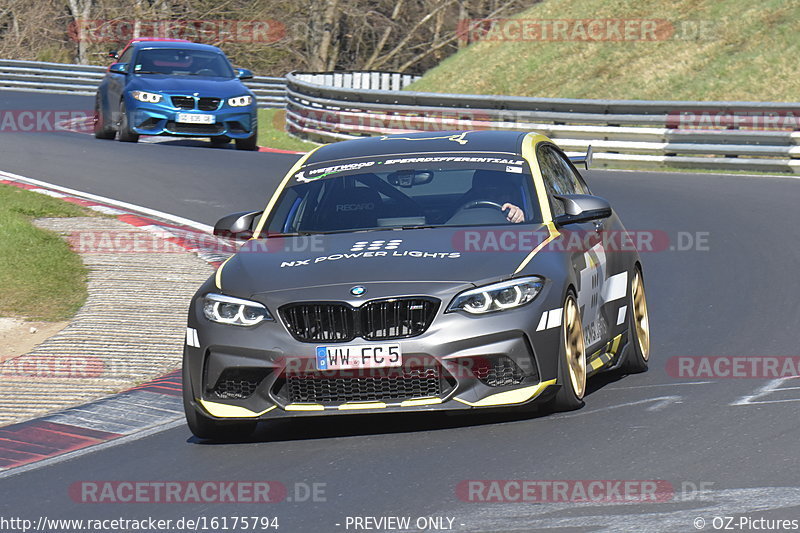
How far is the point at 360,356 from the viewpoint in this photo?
6922mm

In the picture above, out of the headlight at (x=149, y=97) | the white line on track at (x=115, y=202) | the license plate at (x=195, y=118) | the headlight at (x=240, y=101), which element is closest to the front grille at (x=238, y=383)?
the white line on track at (x=115, y=202)

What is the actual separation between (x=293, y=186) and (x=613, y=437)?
276 centimetres

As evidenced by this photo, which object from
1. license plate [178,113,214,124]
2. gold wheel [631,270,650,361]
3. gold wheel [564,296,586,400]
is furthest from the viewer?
license plate [178,113,214,124]

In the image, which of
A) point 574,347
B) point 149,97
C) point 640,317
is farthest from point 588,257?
point 149,97

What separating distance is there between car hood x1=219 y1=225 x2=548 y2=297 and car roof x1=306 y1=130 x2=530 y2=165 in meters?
0.83

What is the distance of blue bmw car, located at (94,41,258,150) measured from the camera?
→ 22953 millimetres

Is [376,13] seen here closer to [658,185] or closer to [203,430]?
[658,185]

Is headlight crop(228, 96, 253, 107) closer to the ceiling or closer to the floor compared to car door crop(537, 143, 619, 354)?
closer to the floor

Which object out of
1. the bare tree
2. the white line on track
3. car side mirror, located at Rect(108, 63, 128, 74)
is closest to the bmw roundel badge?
the white line on track

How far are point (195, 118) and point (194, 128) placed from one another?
0.54 ft

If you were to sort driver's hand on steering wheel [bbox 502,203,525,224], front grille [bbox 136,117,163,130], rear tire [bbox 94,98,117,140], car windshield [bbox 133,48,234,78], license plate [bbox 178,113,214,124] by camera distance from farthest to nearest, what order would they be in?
rear tire [bbox 94,98,117,140]
car windshield [bbox 133,48,234,78]
front grille [bbox 136,117,163,130]
license plate [bbox 178,113,214,124]
driver's hand on steering wheel [bbox 502,203,525,224]

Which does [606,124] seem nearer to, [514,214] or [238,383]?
[514,214]

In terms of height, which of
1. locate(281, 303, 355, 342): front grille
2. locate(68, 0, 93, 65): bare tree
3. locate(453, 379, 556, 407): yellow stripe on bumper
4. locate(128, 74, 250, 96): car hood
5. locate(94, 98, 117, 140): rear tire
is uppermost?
locate(281, 303, 355, 342): front grille

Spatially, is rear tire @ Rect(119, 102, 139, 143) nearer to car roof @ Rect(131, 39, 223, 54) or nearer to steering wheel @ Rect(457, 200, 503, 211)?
car roof @ Rect(131, 39, 223, 54)
